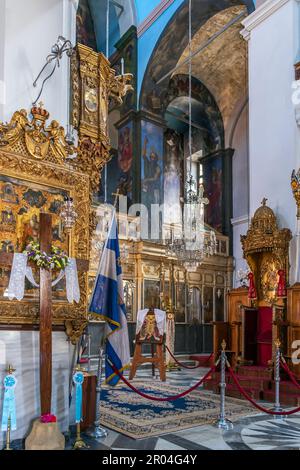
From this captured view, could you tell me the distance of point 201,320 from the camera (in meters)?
16.8

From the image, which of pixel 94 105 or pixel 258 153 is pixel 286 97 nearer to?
pixel 258 153

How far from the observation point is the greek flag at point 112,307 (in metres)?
6.02

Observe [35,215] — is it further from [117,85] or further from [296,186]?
[296,186]

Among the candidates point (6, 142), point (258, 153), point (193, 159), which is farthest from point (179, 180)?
point (6, 142)

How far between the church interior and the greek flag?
20mm

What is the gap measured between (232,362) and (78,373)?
17.3 feet

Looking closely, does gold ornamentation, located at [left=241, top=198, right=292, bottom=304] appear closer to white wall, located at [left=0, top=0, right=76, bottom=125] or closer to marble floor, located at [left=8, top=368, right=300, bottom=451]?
marble floor, located at [left=8, top=368, right=300, bottom=451]

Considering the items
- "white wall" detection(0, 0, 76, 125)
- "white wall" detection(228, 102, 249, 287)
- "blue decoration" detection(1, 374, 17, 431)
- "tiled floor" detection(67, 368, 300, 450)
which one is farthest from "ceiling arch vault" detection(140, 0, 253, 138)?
"blue decoration" detection(1, 374, 17, 431)

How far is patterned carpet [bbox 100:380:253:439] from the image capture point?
595 centimetres

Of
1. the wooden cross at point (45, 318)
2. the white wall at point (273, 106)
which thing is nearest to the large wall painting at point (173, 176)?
the white wall at point (273, 106)

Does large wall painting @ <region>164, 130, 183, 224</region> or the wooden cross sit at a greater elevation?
large wall painting @ <region>164, 130, 183, 224</region>

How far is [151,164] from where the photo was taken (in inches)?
629

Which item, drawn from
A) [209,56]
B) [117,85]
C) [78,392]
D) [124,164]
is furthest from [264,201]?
[209,56]

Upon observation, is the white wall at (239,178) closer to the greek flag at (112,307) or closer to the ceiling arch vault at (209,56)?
the ceiling arch vault at (209,56)
